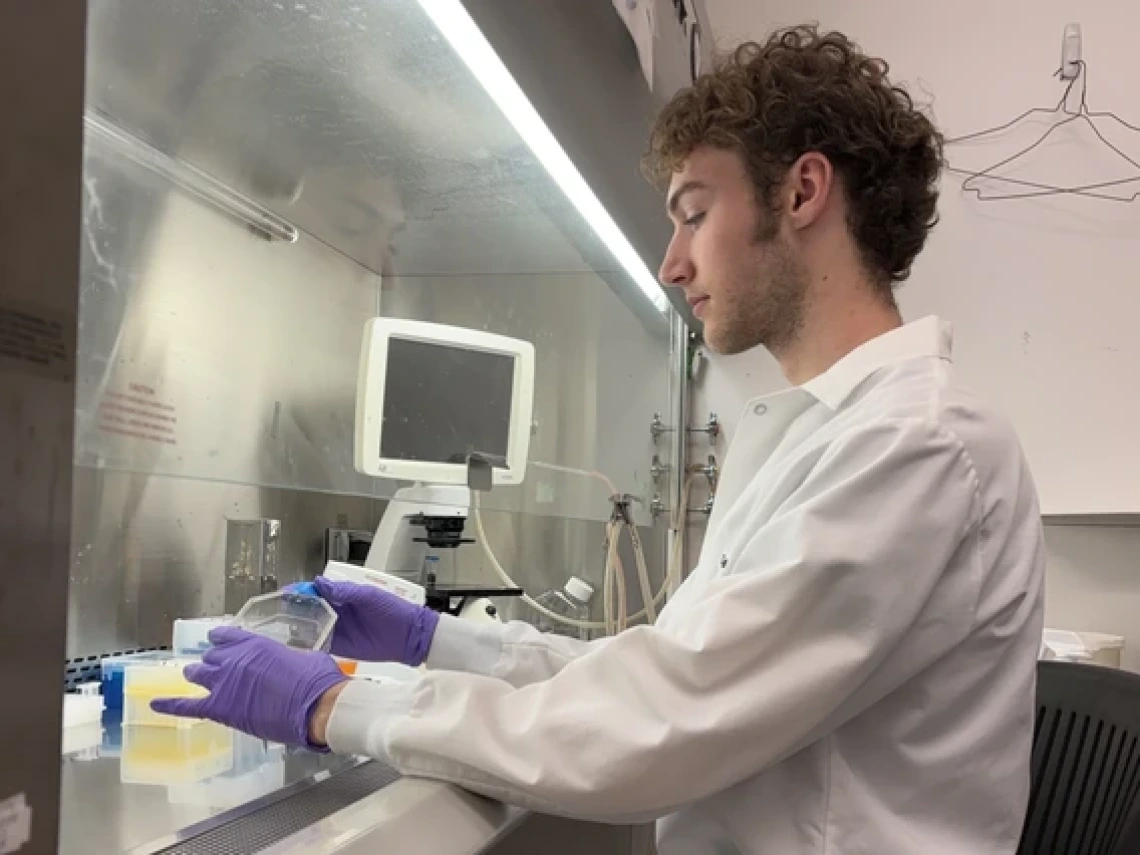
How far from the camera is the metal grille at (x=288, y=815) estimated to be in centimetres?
72

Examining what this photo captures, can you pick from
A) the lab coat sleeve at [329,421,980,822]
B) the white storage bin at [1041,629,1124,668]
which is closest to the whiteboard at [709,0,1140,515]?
the white storage bin at [1041,629,1124,668]

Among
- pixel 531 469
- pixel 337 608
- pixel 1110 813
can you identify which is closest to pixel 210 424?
pixel 337 608

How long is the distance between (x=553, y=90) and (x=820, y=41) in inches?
15.1

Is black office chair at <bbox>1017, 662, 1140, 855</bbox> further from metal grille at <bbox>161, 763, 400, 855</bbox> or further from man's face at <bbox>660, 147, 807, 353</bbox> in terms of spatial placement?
metal grille at <bbox>161, 763, 400, 855</bbox>

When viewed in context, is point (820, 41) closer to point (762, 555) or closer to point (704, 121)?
point (704, 121)

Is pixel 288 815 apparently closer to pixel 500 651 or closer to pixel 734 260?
pixel 500 651

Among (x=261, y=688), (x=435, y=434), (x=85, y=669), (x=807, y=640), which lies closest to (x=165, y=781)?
(x=261, y=688)

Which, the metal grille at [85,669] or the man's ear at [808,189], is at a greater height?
the man's ear at [808,189]

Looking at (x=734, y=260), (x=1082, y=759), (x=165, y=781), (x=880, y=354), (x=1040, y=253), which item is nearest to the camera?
(x=165, y=781)

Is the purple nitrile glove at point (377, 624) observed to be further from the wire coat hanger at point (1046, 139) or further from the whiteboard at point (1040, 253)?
the wire coat hanger at point (1046, 139)

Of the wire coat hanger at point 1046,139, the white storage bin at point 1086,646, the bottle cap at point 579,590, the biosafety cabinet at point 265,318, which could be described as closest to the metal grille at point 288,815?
the biosafety cabinet at point 265,318

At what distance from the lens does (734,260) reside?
1151mm

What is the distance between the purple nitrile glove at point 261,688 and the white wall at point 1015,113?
1756 millimetres

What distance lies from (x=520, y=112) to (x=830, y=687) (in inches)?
33.9
